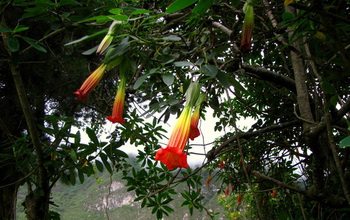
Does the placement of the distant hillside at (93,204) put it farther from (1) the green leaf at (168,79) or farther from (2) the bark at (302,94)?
(1) the green leaf at (168,79)

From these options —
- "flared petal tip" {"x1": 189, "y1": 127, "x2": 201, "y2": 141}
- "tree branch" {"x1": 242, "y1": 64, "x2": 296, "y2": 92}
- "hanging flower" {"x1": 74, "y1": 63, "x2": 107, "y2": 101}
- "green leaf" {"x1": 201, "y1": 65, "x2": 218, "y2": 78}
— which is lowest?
"flared petal tip" {"x1": 189, "y1": 127, "x2": 201, "y2": 141}

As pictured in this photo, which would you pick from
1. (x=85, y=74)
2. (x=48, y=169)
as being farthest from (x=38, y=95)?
(x=48, y=169)

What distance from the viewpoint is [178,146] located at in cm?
61

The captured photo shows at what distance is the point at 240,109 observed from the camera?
2.71 m

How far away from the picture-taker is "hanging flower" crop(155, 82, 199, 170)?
1.94ft

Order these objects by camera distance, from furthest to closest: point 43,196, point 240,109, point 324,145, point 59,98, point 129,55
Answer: point 59,98 < point 240,109 < point 43,196 < point 324,145 < point 129,55

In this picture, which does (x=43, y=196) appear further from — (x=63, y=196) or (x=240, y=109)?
(x=63, y=196)

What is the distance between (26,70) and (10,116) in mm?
694

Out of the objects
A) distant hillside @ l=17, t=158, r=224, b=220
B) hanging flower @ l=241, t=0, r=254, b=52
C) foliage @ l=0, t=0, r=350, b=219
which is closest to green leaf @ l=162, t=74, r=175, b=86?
foliage @ l=0, t=0, r=350, b=219

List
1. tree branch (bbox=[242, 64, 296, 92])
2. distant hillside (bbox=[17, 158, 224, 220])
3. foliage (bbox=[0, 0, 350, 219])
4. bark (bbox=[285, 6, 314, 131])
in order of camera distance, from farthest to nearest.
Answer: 1. distant hillside (bbox=[17, 158, 224, 220])
2. tree branch (bbox=[242, 64, 296, 92])
3. bark (bbox=[285, 6, 314, 131])
4. foliage (bbox=[0, 0, 350, 219])

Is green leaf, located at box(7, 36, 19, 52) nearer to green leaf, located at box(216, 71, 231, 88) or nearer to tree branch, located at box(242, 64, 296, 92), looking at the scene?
green leaf, located at box(216, 71, 231, 88)

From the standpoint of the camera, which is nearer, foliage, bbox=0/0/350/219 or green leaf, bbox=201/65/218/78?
green leaf, bbox=201/65/218/78

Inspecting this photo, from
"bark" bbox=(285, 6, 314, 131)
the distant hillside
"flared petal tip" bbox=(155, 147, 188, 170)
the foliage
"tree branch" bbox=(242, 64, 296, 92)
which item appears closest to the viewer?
"flared petal tip" bbox=(155, 147, 188, 170)

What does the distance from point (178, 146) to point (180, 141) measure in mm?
15
